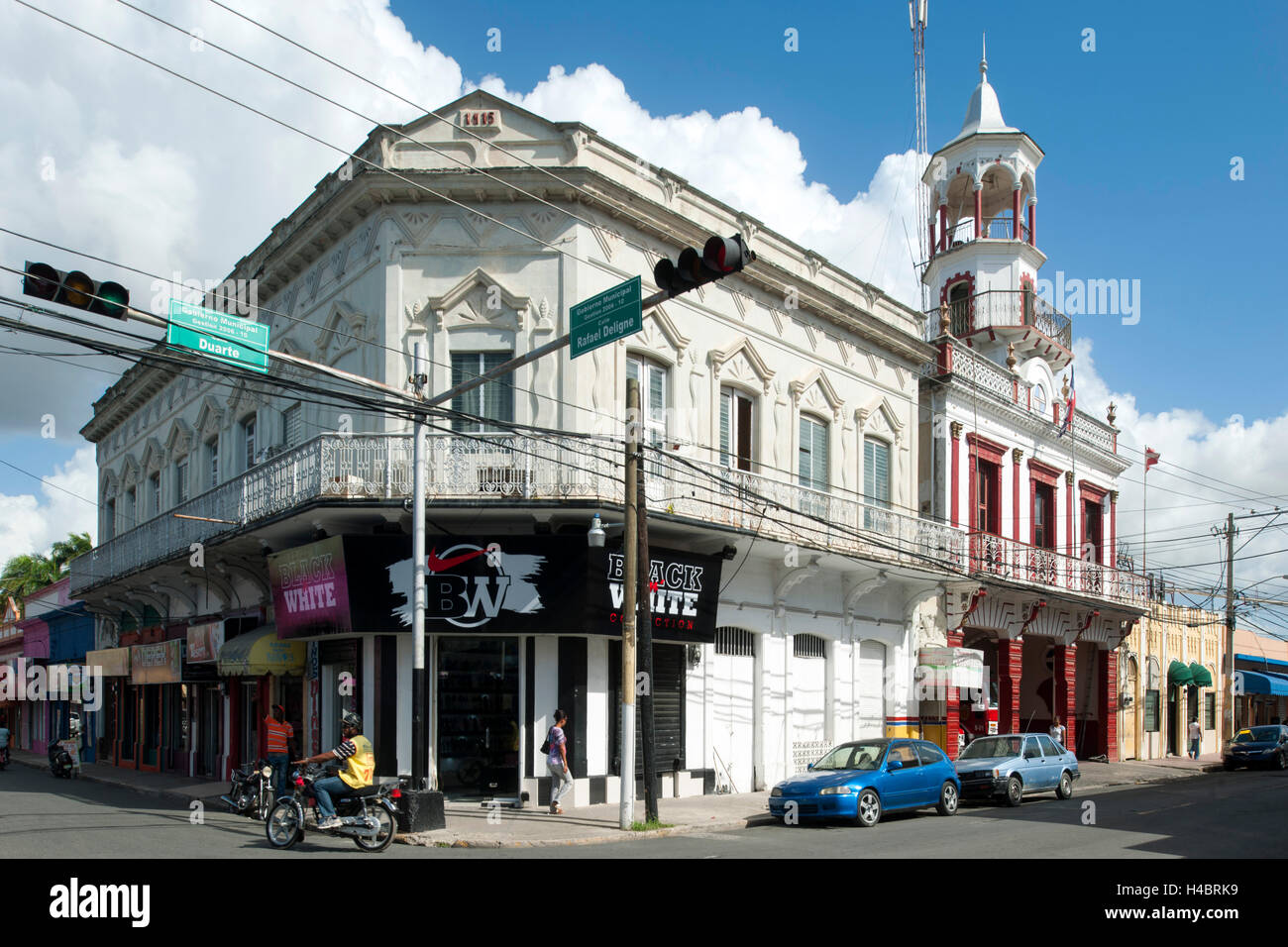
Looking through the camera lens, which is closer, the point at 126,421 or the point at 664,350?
the point at 664,350

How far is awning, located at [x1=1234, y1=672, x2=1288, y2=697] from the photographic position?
Result: 44.8 meters

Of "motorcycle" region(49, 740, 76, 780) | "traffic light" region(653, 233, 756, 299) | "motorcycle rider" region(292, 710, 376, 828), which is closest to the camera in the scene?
"traffic light" region(653, 233, 756, 299)

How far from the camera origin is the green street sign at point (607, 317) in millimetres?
12055

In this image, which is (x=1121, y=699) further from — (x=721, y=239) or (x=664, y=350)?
(x=721, y=239)

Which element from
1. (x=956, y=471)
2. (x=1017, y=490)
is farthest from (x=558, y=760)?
(x=1017, y=490)

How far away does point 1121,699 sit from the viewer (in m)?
36.3

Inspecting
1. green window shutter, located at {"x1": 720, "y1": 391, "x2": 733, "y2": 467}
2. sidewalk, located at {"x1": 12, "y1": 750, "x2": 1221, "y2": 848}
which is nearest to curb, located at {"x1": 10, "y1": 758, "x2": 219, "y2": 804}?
sidewalk, located at {"x1": 12, "y1": 750, "x2": 1221, "y2": 848}

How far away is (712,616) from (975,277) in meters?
17.3

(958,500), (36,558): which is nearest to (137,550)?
(958,500)

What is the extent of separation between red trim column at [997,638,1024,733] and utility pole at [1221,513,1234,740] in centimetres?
1483

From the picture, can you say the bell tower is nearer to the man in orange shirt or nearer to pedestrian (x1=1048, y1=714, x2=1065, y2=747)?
pedestrian (x1=1048, y1=714, x2=1065, y2=747)

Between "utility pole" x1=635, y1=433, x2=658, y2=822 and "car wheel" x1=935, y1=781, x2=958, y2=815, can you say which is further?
"car wheel" x1=935, y1=781, x2=958, y2=815

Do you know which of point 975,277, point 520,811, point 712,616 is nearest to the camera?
point 520,811

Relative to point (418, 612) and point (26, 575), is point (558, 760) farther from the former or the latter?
point (26, 575)
